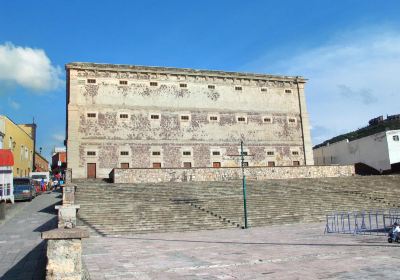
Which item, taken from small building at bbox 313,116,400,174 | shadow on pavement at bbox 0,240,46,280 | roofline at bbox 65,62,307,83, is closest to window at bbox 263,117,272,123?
roofline at bbox 65,62,307,83

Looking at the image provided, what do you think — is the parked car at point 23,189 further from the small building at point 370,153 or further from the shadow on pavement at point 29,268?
the small building at point 370,153

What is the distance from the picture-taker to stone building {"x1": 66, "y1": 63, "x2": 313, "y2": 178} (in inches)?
1328

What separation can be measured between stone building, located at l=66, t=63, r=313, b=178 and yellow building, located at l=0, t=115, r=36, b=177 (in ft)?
24.7

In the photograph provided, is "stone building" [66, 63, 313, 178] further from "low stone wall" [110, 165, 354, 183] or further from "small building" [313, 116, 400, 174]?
"small building" [313, 116, 400, 174]

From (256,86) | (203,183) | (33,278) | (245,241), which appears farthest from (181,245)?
(256,86)

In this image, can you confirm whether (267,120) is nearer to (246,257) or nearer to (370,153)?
(370,153)

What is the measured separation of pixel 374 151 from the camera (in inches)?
1690

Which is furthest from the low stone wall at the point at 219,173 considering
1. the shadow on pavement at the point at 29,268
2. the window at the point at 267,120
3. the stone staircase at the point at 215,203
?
the shadow on pavement at the point at 29,268

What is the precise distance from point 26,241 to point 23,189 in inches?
541

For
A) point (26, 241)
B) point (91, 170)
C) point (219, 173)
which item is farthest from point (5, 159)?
point (219, 173)

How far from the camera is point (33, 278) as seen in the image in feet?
30.3

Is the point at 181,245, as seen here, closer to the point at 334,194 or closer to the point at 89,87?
the point at 334,194

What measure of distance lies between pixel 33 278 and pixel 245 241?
26.9 feet

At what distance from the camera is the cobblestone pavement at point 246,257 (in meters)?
8.89
